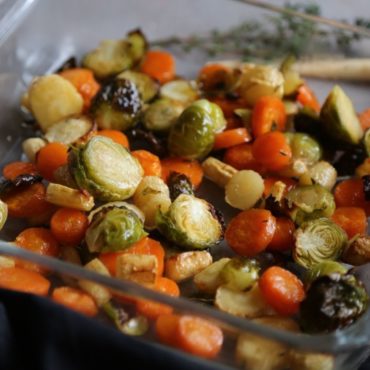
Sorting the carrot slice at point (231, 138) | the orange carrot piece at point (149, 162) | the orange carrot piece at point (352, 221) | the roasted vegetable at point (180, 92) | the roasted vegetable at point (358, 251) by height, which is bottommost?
the orange carrot piece at point (352, 221)

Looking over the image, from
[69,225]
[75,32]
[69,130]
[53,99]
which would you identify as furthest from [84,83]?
[69,225]

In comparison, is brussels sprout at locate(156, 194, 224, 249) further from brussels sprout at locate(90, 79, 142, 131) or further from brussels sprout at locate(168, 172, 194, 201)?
brussels sprout at locate(90, 79, 142, 131)

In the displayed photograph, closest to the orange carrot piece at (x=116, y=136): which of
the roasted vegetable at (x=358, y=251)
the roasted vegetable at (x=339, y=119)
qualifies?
the roasted vegetable at (x=339, y=119)

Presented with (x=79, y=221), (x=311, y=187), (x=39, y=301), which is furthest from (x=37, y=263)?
(x=311, y=187)

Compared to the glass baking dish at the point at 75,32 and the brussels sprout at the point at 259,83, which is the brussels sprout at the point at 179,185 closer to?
the glass baking dish at the point at 75,32

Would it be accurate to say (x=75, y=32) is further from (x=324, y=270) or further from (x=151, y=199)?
(x=324, y=270)

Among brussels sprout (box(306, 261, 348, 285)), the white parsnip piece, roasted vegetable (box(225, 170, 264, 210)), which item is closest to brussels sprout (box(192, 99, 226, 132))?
roasted vegetable (box(225, 170, 264, 210))
